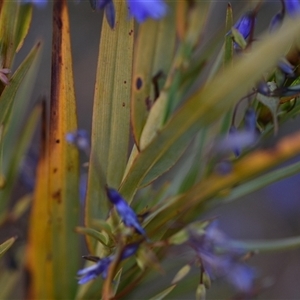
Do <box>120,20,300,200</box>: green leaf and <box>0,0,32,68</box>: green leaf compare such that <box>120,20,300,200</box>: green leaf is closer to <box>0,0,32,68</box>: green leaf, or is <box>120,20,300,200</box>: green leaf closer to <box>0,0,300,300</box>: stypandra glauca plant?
<box>0,0,300,300</box>: stypandra glauca plant

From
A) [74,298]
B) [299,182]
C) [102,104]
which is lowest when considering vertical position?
[299,182]

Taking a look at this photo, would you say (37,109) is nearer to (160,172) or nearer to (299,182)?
(160,172)

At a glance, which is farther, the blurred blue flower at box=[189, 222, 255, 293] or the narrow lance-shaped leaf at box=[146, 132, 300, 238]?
the blurred blue flower at box=[189, 222, 255, 293]

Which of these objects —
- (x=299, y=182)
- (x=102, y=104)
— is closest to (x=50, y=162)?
(x=102, y=104)

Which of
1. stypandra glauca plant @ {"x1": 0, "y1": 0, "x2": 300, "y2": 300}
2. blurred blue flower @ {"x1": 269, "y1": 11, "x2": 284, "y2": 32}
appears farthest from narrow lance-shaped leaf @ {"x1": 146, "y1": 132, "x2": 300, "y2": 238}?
blurred blue flower @ {"x1": 269, "y1": 11, "x2": 284, "y2": 32}

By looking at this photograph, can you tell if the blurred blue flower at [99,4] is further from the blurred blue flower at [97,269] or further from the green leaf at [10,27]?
the blurred blue flower at [97,269]

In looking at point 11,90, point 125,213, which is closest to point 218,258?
point 125,213

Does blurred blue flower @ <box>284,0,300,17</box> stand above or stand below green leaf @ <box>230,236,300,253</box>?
above
